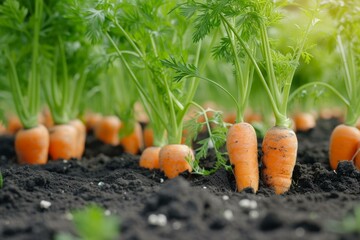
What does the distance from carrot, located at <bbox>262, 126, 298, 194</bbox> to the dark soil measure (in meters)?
0.09

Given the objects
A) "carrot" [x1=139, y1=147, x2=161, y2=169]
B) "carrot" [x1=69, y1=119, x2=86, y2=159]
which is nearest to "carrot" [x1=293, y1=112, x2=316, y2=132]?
"carrot" [x1=69, y1=119, x2=86, y2=159]

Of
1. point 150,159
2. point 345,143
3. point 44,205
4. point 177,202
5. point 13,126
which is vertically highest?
point 177,202

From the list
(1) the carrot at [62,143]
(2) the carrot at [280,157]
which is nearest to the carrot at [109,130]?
(1) the carrot at [62,143]

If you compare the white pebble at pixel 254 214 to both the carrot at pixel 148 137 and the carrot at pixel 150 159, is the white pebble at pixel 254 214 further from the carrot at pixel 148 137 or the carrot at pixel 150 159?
the carrot at pixel 148 137

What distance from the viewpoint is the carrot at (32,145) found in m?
5.43

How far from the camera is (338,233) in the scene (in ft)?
8.38

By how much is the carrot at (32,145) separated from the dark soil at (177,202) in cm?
62

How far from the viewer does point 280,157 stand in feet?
13.1

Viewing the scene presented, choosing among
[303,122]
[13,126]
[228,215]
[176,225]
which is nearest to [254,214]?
[228,215]

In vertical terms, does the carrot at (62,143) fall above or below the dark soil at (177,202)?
below

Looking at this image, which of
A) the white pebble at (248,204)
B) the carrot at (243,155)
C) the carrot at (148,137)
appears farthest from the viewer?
the carrot at (148,137)

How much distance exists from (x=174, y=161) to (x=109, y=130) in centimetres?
256

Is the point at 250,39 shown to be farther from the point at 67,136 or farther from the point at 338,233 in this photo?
the point at 67,136

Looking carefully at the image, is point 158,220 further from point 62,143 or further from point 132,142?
point 132,142
